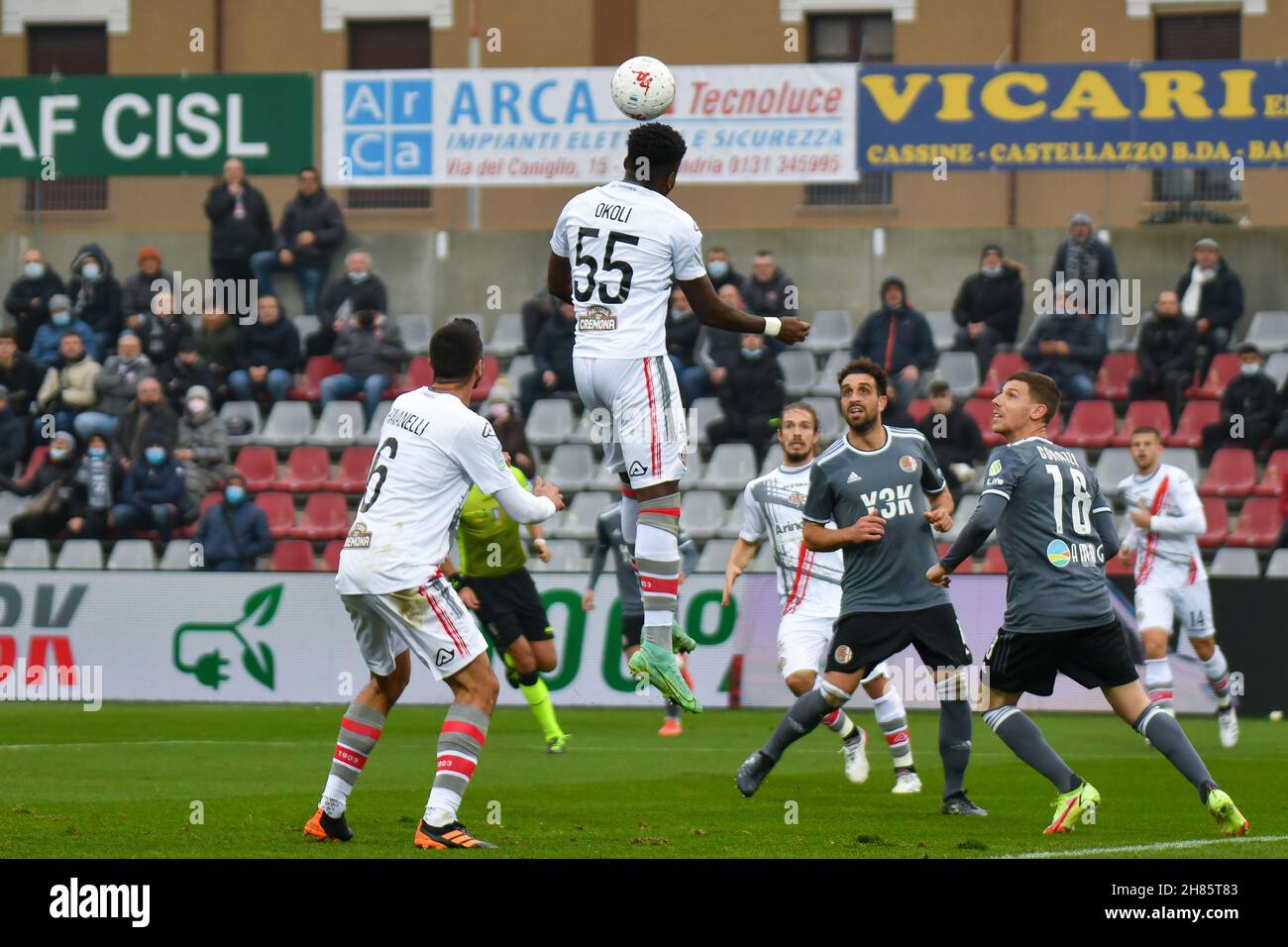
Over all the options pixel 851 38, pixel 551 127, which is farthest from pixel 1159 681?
pixel 851 38

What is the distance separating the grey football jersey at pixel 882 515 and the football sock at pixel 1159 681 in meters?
5.04

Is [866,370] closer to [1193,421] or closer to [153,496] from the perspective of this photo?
[1193,421]

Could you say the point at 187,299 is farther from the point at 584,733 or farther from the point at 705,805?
the point at 705,805

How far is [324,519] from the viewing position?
21.9m

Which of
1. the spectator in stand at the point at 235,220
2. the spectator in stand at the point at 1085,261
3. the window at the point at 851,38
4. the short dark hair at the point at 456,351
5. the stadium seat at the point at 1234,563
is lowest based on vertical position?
the stadium seat at the point at 1234,563

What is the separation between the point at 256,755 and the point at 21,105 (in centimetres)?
1252

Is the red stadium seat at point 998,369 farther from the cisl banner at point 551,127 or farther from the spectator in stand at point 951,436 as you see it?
the cisl banner at point 551,127

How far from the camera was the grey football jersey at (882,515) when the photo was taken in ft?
35.7

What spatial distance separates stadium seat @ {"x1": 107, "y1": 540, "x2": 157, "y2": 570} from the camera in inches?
826

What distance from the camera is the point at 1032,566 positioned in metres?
9.73

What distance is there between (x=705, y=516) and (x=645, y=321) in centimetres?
1231

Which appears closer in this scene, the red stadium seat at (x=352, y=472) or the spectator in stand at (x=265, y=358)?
the red stadium seat at (x=352, y=472)

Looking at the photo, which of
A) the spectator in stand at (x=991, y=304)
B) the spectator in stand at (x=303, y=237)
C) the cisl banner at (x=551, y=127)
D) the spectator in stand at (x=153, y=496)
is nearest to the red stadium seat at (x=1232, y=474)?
the spectator in stand at (x=991, y=304)
